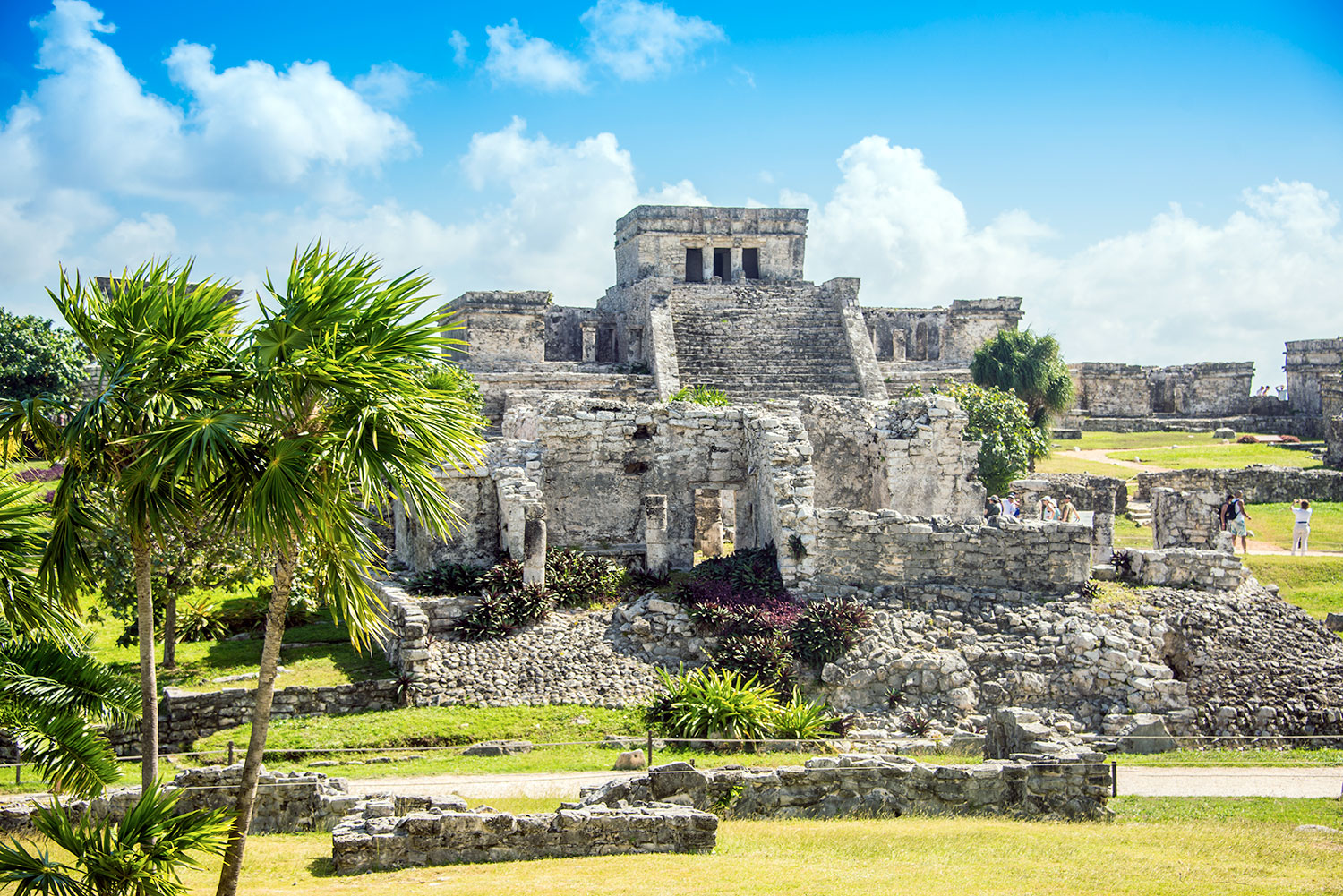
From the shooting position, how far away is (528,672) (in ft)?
46.9

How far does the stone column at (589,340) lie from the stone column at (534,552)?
19.8 metres

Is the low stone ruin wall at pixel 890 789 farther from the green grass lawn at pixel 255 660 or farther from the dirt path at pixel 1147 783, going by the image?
the green grass lawn at pixel 255 660

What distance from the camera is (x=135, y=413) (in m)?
7.48

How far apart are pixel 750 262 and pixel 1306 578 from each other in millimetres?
21376

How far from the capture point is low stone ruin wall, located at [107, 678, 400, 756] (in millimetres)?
12945

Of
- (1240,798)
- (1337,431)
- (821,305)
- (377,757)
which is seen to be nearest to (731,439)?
(377,757)

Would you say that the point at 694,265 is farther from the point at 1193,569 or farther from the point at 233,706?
the point at 233,706

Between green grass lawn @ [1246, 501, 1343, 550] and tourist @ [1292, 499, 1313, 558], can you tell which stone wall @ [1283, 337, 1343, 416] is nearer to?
green grass lawn @ [1246, 501, 1343, 550]

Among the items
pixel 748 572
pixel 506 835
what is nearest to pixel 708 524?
pixel 748 572

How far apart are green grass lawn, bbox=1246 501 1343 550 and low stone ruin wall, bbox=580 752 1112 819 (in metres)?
13.8

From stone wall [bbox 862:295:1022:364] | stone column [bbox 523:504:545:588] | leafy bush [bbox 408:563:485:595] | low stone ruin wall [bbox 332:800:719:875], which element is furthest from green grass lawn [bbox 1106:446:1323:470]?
low stone ruin wall [bbox 332:800:719:875]

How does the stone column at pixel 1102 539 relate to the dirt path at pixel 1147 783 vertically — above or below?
above

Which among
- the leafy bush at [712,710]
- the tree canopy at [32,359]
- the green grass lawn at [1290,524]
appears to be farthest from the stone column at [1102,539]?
the tree canopy at [32,359]

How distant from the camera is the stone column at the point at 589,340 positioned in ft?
116
